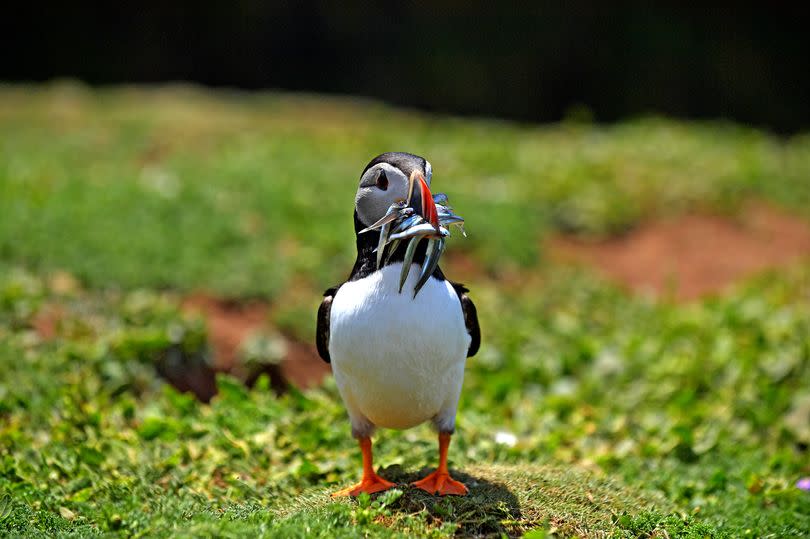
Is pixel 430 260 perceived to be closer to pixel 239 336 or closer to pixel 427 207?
pixel 427 207

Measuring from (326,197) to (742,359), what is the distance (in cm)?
363

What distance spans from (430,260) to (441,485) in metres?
0.89

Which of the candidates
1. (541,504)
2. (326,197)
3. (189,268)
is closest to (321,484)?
(541,504)

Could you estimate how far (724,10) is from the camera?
1630 cm

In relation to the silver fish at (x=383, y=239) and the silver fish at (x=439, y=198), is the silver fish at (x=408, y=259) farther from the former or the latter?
the silver fish at (x=439, y=198)

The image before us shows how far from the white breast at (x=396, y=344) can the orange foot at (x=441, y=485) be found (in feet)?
0.77

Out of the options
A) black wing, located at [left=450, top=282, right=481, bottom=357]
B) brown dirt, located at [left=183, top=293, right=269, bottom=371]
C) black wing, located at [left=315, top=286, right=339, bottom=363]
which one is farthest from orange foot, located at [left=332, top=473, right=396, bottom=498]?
brown dirt, located at [left=183, top=293, right=269, bottom=371]

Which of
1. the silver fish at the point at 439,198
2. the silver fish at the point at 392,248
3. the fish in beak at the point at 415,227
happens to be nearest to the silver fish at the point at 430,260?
the fish in beak at the point at 415,227

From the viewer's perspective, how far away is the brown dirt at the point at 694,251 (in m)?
7.41

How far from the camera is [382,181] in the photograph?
3.38 metres

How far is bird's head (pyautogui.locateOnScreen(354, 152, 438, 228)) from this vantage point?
3193 mm

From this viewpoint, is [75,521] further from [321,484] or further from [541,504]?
[541,504]

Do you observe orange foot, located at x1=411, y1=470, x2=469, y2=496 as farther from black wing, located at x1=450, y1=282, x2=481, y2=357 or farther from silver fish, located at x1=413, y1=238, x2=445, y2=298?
silver fish, located at x1=413, y1=238, x2=445, y2=298

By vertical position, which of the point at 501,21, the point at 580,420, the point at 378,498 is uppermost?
the point at 501,21
